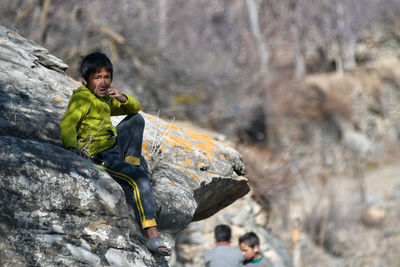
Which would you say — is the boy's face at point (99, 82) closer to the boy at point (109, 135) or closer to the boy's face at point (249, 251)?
the boy at point (109, 135)

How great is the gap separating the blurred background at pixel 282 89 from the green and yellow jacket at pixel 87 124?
427 centimetres

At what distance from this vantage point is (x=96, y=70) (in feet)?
9.48

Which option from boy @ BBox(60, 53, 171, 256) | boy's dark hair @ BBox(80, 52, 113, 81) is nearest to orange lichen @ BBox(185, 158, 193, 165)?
boy @ BBox(60, 53, 171, 256)

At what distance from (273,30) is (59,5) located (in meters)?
19.9

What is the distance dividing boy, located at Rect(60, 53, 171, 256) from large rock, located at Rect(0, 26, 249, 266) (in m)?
0.10

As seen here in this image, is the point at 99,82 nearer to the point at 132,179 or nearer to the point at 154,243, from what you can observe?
the point at 132,179

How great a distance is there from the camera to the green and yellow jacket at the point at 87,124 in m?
2.65

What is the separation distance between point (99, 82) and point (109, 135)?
0.35m

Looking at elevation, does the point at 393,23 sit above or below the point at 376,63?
above

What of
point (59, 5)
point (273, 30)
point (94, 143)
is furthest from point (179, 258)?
point (273, 30)

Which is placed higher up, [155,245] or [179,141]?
[179,141]

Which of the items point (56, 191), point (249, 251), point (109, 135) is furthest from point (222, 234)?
point (56, 191)

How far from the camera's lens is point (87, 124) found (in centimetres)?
282

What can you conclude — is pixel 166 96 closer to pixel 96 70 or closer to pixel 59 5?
pixel 59 5
